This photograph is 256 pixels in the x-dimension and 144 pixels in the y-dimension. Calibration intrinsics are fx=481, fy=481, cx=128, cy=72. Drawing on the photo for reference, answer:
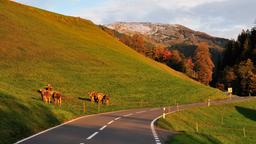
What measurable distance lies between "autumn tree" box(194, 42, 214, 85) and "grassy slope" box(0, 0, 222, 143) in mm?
45027

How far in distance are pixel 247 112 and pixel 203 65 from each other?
92513 mm

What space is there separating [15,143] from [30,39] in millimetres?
79922

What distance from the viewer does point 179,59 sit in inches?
6654

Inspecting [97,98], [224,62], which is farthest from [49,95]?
[224,62]

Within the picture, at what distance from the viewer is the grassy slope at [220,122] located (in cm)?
3878

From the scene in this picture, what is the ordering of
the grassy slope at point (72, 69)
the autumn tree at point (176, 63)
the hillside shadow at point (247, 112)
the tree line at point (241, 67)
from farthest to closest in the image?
the autumn tree at point (176, 63) < the tree line at point (241, 67) < the grassy slope at point (72, 69) < the hillside shadow at point (247, 112)

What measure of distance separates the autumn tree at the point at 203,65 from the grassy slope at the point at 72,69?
45.0m

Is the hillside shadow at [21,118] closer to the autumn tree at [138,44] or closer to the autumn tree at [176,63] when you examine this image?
the autumn tree at [176,63]

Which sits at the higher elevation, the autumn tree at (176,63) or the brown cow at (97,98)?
the autumn tree at (176,63)

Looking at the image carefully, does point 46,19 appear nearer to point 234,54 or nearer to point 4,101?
point 234,54

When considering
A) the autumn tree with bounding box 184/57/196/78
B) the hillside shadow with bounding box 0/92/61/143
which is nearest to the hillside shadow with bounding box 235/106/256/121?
the hillside shadow with bounding box 0/92/61/143

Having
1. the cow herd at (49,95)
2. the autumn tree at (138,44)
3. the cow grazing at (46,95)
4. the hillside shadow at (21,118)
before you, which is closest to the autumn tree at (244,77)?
the autumn tree at (138,44)

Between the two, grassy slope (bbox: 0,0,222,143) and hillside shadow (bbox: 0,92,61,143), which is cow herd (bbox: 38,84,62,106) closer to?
grassy slope (bbox: 0,0,222,143)

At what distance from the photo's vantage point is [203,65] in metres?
159
